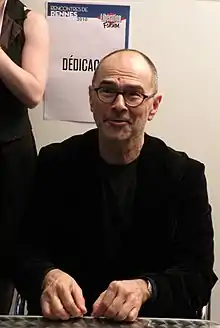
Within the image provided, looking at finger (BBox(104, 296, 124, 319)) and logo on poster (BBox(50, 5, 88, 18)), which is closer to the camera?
finger (BBox(104, 296, 124, 319))

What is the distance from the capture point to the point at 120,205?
1.49m

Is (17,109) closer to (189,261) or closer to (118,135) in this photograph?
(118,135)

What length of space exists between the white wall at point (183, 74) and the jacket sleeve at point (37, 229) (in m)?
0.60

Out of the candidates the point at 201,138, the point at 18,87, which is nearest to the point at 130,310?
the point at 18,87

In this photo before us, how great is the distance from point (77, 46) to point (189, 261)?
94 cm

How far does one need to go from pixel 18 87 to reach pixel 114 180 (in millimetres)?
318

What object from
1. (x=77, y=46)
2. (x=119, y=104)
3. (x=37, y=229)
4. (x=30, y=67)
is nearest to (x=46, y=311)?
(x=37, y=229)

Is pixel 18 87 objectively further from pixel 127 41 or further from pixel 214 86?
pixel 214 86

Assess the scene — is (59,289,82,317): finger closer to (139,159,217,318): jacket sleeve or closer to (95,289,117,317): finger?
(95,289,117,317): finger

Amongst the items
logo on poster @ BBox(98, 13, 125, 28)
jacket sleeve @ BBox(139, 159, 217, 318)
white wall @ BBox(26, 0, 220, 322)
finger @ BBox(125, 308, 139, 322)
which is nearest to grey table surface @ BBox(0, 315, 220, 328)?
finger @ BBox(125, 308, 139, 322)

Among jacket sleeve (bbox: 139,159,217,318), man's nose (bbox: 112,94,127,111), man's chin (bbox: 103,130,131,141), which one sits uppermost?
man's nose (bbox: 112,94,127,111)

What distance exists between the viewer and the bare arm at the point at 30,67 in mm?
1461

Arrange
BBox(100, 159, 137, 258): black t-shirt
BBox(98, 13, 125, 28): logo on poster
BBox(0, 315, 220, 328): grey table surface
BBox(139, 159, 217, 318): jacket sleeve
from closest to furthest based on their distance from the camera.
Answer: BBox(0, 315, 220, 328): grey table surface, BBox(139, 159, 217, 318): jacket sleeve, BBox(100, 159, 137, 258): black t-shirt, BBox(98, 13, 125, 28): logo on poster

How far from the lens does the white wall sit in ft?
6.78
